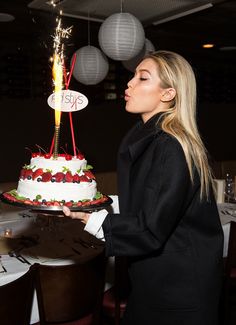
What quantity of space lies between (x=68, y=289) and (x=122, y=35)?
2202 millimetres

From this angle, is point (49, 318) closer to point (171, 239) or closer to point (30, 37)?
point (171, 239)

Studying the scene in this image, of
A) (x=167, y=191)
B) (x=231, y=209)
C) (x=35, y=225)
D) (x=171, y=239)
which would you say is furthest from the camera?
(x=231, y=209)

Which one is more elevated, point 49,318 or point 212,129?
point 212,129

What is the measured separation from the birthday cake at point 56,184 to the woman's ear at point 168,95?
55 cm

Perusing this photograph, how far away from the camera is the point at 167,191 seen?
135 cm

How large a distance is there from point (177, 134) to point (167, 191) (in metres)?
0.22

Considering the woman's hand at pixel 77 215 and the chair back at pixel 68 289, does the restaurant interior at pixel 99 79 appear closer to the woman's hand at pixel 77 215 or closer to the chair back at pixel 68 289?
the chair back at pixel 68 289

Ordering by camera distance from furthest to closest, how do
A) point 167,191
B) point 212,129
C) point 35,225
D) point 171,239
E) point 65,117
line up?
point 212,129 < point 65,117 < point 35,225 < point 171,239 < point 167,191

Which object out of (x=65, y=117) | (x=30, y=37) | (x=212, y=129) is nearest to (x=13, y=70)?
(x=30, y=37)

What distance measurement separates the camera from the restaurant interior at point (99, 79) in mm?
3926

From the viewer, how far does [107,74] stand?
20.5 ft

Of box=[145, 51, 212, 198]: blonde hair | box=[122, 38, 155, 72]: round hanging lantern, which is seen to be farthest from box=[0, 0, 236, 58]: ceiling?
box=[145, 51, 212, 198]: blonde hair

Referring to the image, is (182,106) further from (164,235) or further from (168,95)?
(164,235)

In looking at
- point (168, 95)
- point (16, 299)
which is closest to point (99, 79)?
point (168, 95)
